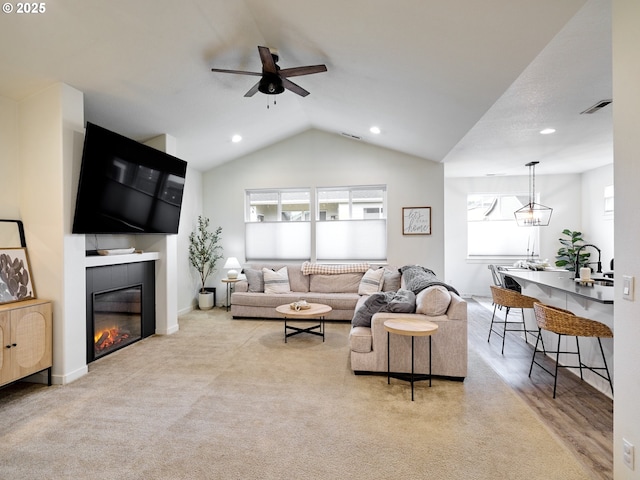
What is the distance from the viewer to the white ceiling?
2328 mm

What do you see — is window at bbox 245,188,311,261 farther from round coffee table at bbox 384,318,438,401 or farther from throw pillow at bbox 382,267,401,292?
round coffee table at bbox 384,318,438,401

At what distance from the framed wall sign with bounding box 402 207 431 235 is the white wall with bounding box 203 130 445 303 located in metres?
0.08

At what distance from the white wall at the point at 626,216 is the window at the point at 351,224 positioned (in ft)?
15.2

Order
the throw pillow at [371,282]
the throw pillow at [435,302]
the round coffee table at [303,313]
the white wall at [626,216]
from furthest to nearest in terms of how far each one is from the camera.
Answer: the throw pillow at [371,282]
the round coffee table at [303,313]
the throw pillow at [435,302]
the white wall at [626,216]

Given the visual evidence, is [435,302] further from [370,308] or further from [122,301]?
[122,301]

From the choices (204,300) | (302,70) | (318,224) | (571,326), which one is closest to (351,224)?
(318,224)

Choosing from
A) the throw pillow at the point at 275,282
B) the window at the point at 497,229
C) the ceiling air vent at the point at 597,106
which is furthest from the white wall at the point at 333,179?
the ceiling air vent at the point at 597,106

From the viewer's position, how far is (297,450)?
2127 millimetres

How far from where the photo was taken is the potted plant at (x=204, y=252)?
6.27 m

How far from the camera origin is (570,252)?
22.3 ft

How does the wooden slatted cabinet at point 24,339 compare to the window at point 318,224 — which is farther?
the window at point 318,224

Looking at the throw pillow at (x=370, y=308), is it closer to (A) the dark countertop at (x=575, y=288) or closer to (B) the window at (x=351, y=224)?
(A) the dark countertop at (x=575, y=288)

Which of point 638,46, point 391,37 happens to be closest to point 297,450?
point 638,46

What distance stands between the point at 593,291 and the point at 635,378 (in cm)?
179
